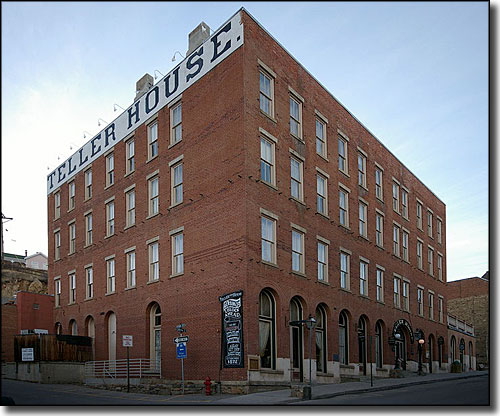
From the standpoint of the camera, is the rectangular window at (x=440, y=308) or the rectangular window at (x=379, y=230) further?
the rectangular window at (x=440, y=308)

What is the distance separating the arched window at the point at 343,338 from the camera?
38.8 metres

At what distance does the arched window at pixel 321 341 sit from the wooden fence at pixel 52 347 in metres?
15.1

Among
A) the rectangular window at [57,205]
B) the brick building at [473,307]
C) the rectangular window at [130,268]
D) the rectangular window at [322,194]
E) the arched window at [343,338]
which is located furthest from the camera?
the brick building at [473,307]

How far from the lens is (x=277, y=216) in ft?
108

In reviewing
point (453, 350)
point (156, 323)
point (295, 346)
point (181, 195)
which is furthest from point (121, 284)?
point (453, 350)

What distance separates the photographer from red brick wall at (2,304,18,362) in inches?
1578

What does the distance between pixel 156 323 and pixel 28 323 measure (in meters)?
13.3

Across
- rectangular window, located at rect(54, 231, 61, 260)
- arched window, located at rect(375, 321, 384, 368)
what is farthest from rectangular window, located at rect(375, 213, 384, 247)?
rectangular window, located at rect(54, 231, 61, 260)

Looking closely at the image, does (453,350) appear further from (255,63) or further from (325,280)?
(255,63)

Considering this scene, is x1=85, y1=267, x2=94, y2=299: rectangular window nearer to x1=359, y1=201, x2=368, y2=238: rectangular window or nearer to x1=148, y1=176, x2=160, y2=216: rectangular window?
x1=148, y1=176, x2=160, y2=216: rectangular window

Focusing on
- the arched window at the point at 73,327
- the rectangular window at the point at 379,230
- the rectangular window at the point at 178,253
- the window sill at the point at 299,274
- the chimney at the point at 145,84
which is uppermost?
the chimney at the point at 145,84

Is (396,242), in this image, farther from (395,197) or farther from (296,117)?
(296,117)

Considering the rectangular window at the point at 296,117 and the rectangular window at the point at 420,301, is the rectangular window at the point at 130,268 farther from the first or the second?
the rectangular window at the point at 420,301

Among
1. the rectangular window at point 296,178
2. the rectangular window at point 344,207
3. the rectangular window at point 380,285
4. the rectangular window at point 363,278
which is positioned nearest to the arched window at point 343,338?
the rectangular window at point 363,278
